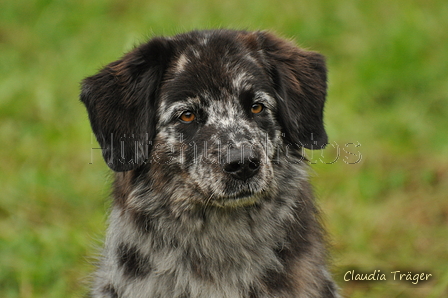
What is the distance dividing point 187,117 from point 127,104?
47 centimetres

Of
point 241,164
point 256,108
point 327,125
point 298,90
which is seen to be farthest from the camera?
point 327,125

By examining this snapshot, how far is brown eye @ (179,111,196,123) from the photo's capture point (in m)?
4.30

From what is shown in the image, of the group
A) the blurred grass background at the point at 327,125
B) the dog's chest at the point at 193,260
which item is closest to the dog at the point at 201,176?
the dog's chest at the point at 193,260

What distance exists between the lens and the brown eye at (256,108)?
4383 millimetres

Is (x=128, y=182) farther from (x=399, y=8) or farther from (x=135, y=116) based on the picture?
(x=399, y=8)

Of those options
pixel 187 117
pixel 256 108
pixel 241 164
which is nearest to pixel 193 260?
pixel 241 164

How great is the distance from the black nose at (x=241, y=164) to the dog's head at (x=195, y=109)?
0.07 m

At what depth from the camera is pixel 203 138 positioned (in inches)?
166

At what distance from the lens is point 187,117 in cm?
431

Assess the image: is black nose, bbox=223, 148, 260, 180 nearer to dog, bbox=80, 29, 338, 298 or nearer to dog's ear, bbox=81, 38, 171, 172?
dog, bbox=80, 29, 338, 298

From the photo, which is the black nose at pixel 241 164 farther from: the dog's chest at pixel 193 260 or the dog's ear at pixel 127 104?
the dog's ear at pixel 127 104

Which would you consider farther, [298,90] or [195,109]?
[298,90]

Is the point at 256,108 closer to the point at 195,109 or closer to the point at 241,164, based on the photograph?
the point at 195,109

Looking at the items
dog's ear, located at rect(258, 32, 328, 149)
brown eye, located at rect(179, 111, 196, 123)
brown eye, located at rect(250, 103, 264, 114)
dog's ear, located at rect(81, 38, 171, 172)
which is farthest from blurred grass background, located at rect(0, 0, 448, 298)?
brown eye, located at rect(250, 103, 264, 114)
